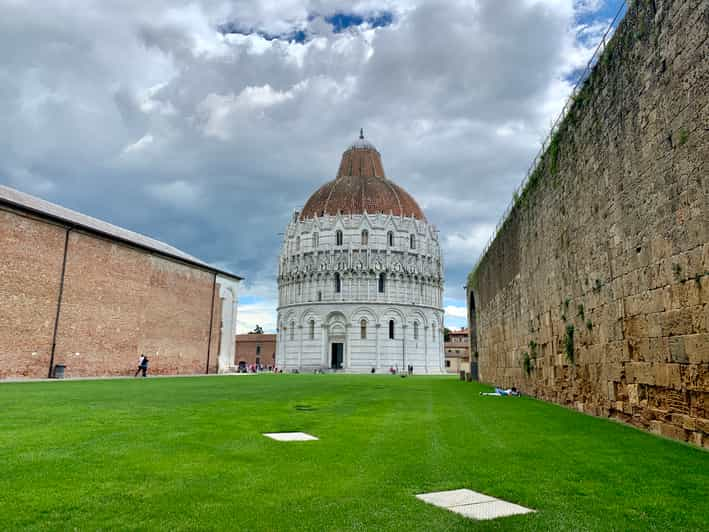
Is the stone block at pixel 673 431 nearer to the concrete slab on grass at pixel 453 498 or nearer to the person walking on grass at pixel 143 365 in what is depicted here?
the concrete slab on grass at pixel 453 498

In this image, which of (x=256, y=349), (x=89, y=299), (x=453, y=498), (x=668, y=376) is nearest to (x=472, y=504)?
(x=453, y=498)

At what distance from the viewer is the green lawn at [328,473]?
144 inches

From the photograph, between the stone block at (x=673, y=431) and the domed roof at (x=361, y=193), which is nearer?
the stone block at (x=673, y=431)

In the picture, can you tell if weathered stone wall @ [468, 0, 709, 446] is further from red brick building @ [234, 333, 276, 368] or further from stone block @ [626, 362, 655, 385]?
red brick building @ [234, 333, 276, 368]

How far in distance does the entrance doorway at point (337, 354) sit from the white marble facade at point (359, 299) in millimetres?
127

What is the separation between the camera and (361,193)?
69125 mm

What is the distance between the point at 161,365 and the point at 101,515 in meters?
31.3

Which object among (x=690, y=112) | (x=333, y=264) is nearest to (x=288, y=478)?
(x=690, y=112)

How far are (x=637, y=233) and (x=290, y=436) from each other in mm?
6377

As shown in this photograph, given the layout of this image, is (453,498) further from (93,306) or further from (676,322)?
(93,306)

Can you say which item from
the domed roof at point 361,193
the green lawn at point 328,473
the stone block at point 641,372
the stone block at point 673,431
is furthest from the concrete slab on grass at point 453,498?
the domed roof at point 361,193

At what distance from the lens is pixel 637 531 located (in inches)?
138

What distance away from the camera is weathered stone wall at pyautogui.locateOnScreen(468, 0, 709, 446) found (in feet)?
22.6

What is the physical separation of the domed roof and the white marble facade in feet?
5.35
